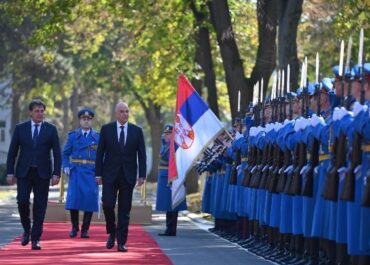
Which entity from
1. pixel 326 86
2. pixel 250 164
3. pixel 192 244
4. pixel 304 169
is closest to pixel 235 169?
pixel 192 244

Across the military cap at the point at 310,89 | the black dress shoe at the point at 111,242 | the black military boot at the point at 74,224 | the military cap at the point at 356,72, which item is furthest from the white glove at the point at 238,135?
the military cap at the point at 356,72

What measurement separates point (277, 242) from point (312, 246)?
7.38ft

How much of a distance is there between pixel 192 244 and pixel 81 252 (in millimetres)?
2806

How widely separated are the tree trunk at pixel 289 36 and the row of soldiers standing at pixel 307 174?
16.3ft

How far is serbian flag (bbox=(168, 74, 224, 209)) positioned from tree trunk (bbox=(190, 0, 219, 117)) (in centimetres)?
1232

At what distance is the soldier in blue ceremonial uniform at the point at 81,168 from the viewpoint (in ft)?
71.8

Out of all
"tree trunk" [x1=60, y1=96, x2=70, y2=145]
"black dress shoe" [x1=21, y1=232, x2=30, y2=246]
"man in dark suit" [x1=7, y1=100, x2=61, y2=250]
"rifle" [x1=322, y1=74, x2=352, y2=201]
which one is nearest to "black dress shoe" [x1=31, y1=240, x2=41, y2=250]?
"man in dark suit" [x1=7, y1=100, x2=61, y2=250]

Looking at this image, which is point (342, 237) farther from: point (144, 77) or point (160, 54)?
point (144, 77)

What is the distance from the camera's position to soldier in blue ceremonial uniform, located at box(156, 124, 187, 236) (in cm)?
2236

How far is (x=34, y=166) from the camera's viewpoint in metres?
18.0

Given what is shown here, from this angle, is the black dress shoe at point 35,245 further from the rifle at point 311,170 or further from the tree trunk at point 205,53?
the tree trunk at point 205,53

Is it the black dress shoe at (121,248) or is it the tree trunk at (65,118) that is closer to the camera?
the black dress shoe at (121,248)

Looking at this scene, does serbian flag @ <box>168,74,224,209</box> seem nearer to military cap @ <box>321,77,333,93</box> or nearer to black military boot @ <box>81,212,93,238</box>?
black military boot @ <box>81,212,93,238</box>

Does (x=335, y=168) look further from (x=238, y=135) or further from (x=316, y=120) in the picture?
(x=238, y=135)
